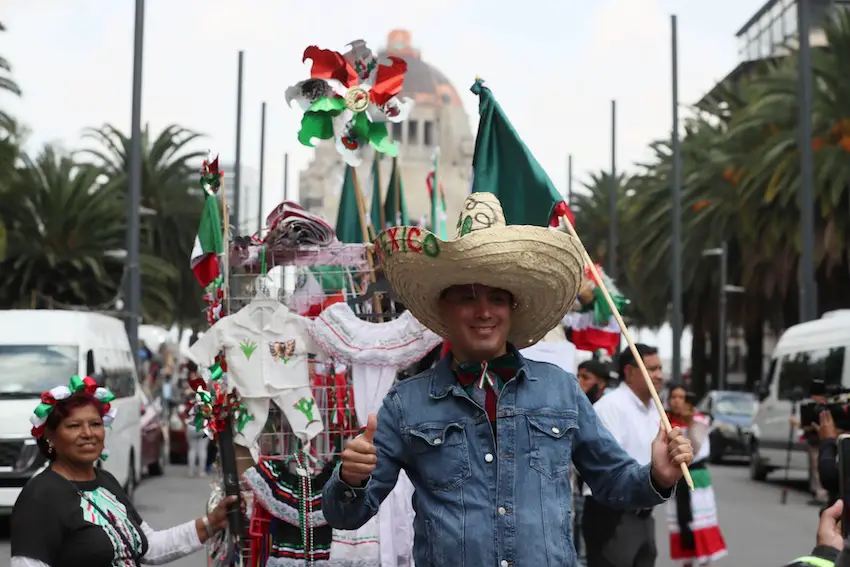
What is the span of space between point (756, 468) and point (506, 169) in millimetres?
18256

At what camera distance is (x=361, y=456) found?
3.95 m

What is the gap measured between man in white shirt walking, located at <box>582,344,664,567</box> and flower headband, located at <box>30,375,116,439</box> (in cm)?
360

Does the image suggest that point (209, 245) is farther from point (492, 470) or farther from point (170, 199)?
point (170, 199)

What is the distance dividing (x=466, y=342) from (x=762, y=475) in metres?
Result: 21.4

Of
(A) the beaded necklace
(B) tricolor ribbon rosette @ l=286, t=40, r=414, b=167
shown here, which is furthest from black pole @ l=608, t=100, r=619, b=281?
(A) the beaded necklace

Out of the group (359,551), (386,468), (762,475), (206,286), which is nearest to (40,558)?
(386,468)

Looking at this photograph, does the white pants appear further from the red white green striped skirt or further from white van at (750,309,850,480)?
the red white green striped skirt

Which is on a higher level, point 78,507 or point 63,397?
point 63,397

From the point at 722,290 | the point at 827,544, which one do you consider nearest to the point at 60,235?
the point at 722,290

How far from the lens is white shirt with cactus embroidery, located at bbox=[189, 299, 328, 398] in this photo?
307 inches

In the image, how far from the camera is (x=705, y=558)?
412 inches

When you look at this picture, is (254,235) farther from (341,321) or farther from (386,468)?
(386,468)

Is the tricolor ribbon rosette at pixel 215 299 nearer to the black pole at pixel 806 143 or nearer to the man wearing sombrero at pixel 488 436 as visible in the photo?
the man wearing sombrero at pixel 488 436

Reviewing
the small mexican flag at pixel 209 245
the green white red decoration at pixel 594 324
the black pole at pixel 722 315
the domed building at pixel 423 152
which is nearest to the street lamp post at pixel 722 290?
the black pole at pixel 722 315
